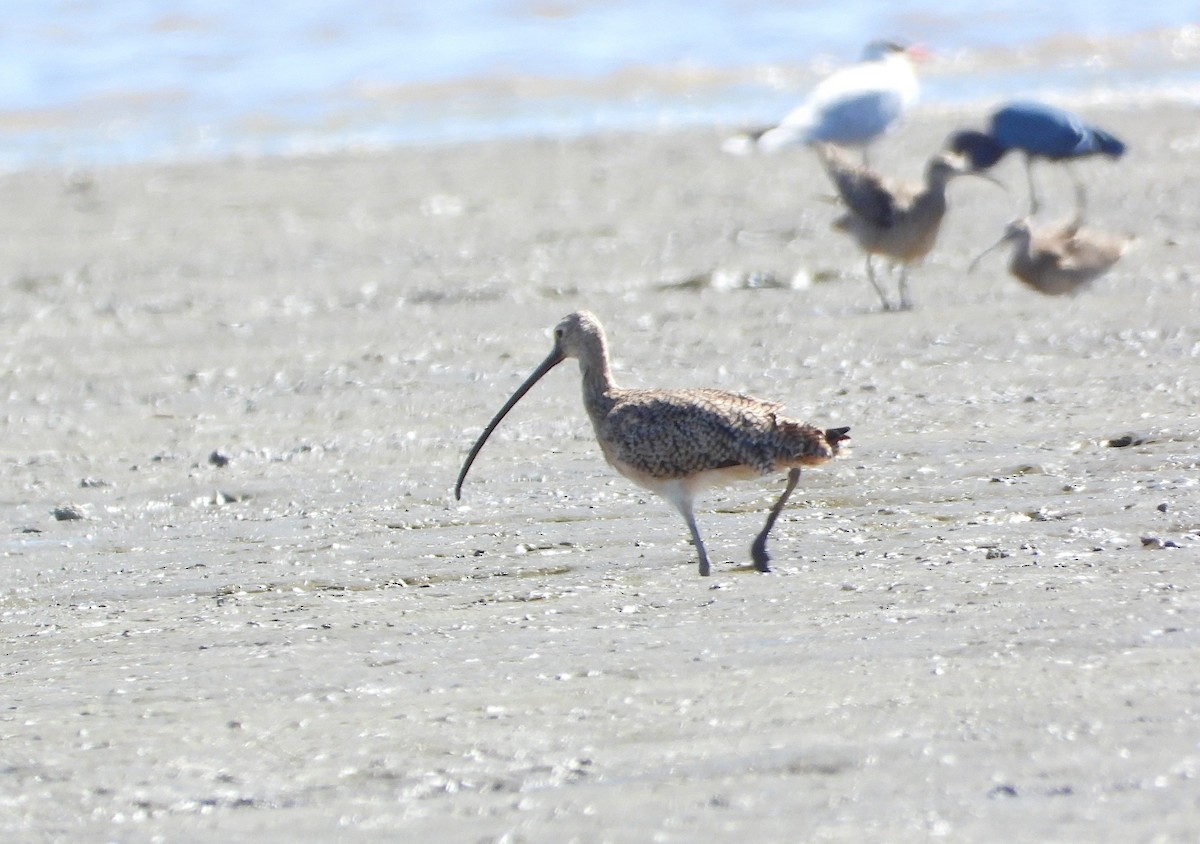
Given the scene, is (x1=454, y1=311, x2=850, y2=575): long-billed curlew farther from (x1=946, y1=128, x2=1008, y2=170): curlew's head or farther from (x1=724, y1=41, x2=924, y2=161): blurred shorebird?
(x1=724, y1=41, x2=924, y2=161): blurred shorebird

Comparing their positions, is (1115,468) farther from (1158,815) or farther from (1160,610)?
(1158,815)

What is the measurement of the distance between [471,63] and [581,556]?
1757 centimetres

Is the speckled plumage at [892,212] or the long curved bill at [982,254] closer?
the long curved bill at [982,254]

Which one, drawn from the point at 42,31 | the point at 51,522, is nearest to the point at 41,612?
the point at 51,522

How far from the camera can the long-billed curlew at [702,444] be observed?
573 centimetres

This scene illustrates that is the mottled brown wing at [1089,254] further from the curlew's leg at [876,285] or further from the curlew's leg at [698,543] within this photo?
the curlew's leg at [698,543]

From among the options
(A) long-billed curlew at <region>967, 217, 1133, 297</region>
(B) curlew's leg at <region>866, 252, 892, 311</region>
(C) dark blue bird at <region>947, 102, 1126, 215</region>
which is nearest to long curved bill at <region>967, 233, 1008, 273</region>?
(A) long-billed curlew at <region>967, 217, 1133, 297</region>

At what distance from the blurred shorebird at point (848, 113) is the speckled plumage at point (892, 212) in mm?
1166

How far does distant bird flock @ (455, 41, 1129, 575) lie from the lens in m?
5.84

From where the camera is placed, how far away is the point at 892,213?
10.2 meters

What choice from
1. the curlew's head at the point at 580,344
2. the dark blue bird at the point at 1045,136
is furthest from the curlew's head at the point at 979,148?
the curlew's head at the point at 580,344

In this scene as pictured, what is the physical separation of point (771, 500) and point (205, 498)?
2.01m

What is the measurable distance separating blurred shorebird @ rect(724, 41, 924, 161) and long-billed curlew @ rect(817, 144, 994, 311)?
1.16 m

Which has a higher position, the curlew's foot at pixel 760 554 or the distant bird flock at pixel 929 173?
the distant bird flock at pixel 929 173
